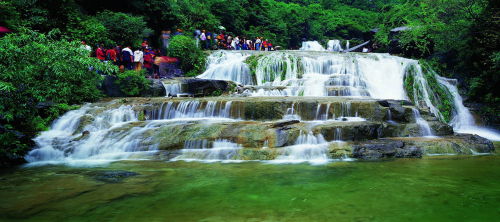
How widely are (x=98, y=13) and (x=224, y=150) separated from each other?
15685 millimetres

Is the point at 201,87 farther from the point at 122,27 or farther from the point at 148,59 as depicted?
the point at 122,27

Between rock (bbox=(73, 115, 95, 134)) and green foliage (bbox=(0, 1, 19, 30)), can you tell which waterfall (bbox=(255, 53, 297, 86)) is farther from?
green foliage (bbox=(0, 1, 19, 30))

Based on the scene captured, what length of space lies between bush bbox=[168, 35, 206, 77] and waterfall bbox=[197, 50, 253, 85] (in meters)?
0.65

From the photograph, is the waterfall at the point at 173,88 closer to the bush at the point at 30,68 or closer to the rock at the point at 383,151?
the bush at the point at 30,68

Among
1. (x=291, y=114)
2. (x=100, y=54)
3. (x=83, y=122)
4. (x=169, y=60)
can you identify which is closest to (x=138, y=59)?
(x=100, y=54)

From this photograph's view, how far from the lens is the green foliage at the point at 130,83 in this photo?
13820 mm

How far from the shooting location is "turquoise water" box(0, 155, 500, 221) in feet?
12.3

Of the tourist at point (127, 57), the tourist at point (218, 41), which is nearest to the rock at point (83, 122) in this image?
the tourist at point (127, 57)

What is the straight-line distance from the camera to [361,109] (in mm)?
9859

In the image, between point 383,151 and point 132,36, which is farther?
point 132,36

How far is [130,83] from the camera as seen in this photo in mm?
13922

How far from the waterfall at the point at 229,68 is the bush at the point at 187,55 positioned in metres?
0.65

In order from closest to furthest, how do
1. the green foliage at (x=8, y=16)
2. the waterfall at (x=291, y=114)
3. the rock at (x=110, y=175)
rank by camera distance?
1. the rock at (x=110, y=175)
2. the waterfall at (x=291, y=114)
3. the green foliage at (x=8, y=16)

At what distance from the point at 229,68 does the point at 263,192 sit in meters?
13.9
